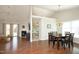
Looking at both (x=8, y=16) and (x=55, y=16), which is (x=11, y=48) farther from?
(x=55, y=16)

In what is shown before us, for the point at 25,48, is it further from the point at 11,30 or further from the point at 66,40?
the point at 66,40

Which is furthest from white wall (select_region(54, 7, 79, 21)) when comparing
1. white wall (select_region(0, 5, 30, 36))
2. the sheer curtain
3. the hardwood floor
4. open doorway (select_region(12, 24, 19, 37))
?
open doorway (select_region(12, 24, 19, 37))

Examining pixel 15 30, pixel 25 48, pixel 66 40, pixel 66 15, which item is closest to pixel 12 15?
pixel 15 30

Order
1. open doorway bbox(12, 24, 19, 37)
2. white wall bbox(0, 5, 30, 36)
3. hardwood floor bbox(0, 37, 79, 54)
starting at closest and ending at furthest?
1. hardwood floor bbox(0, 37, 79, 54)
2. white wall bbox(0, 5, 30, 36)
3. open doorway bbox(12, 24, 19, 37)

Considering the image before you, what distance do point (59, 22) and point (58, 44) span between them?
945 mm

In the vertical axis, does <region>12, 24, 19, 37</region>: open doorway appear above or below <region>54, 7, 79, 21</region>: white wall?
below

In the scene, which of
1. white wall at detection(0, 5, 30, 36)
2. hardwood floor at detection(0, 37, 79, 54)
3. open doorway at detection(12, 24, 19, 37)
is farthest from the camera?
open doorway at detection(12, 24, 19, 37)

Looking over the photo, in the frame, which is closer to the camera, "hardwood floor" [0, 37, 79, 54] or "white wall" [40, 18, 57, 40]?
"hardwood floor" [0, 37, 79, 54]

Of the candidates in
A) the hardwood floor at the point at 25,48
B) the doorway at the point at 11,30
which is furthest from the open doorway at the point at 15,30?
the hardwood floor at the point at 25,48

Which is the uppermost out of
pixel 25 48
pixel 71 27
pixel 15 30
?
pixel 71 27

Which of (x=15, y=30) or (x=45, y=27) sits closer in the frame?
(x=15, y=30)

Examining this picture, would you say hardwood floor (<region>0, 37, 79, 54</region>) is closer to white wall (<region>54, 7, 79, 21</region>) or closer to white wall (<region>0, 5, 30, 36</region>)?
white wall (<region>0, 5, 30, 36</region>)

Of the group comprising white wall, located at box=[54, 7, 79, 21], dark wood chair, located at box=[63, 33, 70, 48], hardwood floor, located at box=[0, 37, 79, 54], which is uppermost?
white wall, located at box=[54, 7, 79, 21]
